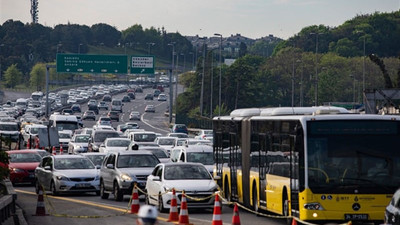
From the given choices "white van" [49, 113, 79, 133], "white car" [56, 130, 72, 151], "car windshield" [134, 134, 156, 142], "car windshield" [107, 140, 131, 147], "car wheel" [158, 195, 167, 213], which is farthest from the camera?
"white van" [49, 113, 79, 133]

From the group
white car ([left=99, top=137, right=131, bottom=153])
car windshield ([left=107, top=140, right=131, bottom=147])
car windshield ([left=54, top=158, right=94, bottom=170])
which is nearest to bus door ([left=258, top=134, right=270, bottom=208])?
car windshield ([left=54, top=158, right=94, bottom=170])

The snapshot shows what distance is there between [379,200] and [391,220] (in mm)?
4798

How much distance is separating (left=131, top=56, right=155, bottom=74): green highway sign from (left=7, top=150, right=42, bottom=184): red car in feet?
218

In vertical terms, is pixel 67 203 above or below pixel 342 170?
below

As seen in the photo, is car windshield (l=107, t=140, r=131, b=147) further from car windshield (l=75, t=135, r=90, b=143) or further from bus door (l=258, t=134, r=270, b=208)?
bus door (l=258, t=134, r=270, b=208)

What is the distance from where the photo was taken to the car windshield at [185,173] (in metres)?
26.7

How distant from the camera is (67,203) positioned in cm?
3016

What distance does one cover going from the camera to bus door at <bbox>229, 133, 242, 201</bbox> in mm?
27450

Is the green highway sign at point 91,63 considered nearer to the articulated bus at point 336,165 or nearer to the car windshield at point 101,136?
the car windshield at point 101,136

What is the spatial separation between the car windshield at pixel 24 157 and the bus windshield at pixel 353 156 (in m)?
20.9

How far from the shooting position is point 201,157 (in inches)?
1383

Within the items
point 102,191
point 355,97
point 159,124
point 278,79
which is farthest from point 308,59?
point 102,191

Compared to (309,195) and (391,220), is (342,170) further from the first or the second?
(391,220)

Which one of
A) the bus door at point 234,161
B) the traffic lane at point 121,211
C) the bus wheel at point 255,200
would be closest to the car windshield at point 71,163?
the traffic lane at point 121,211
